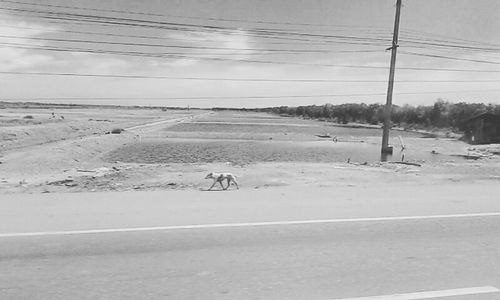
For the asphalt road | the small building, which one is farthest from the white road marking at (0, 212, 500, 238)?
the small building

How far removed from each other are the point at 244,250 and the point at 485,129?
5236 cm

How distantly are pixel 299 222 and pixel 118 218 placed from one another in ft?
10.5

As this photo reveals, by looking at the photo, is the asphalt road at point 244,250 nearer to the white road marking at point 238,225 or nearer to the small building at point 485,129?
the white road marking at point 238,225

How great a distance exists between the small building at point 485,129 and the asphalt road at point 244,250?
45269 millimetres

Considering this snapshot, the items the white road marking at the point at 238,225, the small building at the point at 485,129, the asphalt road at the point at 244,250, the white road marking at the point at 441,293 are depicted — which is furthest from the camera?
the small building at the point at 485,129

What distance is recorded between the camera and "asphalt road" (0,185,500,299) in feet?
15.0

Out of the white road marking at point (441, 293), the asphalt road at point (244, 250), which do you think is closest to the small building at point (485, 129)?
the asphalt road at point (244, 250)

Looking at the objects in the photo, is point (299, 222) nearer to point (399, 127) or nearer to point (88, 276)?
point (88, 276)

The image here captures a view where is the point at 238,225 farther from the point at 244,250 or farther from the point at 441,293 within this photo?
the point at 441,293

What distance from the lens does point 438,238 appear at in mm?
6523

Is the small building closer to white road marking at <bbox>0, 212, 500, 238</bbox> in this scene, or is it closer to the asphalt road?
the asphalt road

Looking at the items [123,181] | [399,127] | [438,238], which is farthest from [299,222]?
[399,127]

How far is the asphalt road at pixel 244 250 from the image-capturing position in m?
4.56

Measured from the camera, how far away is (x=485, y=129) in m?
50.1
